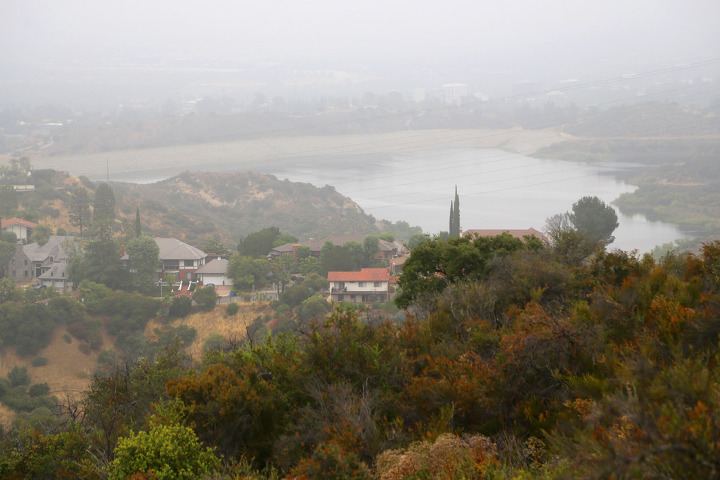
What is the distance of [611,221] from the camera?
3441 centimetres

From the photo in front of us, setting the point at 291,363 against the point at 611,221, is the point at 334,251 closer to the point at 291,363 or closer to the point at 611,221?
the point at 611,221

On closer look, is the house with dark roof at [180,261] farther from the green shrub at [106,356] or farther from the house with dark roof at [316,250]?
the green shrub at [106,356]

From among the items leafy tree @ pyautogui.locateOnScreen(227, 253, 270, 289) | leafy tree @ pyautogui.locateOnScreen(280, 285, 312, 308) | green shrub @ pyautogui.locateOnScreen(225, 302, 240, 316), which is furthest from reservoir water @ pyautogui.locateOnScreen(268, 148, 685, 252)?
green shrub @ pyautogui.locateOnScreen(225, 302, 240, 316)

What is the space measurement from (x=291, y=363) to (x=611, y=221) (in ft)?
102

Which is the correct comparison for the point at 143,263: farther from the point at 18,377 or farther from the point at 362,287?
the point at 362,287

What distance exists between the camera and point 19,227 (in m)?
42.6

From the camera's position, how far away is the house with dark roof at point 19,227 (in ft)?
138

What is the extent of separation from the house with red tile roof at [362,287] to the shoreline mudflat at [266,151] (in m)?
57.6

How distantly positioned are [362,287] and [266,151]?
66.5 m

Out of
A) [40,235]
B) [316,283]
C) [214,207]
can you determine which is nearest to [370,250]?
[316,283]

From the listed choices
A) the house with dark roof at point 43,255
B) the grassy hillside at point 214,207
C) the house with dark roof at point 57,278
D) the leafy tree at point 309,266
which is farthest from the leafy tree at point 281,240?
the house with dark roof at point 43,255

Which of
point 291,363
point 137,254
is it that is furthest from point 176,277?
point 291,363

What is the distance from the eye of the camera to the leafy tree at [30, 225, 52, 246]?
40.9 meters

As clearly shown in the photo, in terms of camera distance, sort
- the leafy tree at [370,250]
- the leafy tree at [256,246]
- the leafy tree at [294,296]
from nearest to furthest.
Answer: the leafy tree at [294,296]
the leafy tree at [370,250]
the leafy tree at [256,246]
